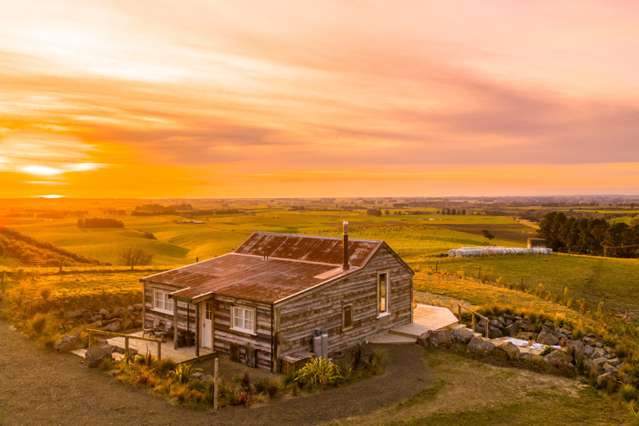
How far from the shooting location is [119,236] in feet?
307

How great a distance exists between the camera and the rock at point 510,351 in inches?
914

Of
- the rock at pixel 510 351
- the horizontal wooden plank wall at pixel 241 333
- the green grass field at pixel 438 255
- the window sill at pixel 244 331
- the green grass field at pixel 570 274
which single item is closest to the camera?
the horizontal wooden plank wall at pixel 241 333

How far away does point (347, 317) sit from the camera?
2447 cm

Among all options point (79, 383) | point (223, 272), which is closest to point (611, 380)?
point (223, 272)

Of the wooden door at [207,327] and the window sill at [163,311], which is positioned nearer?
the wooden door at [207,327]

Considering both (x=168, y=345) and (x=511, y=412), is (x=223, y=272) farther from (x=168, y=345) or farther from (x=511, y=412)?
(x=511, y=412)

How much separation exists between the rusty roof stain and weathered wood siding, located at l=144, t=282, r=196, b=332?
1.27 feet

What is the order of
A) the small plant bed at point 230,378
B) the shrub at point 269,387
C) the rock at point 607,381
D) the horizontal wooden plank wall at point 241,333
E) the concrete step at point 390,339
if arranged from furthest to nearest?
1. the concrete step at point 390,339
2. the horizontal wooden plank wall at point 241,333
3. the rock at point 607,381
4. the shrub at point 269,387
5. the small plant bed at point 230,378

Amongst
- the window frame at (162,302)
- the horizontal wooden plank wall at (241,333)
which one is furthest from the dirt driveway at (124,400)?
the window frame at (162,302)

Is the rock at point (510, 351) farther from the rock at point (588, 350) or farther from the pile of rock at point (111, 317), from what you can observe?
the pile of rock at point (111, 317)

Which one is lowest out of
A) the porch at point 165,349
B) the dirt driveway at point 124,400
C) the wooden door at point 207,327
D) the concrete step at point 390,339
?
the dirt driveway at point 124,400

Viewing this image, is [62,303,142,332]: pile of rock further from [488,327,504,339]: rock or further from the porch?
[488,327,504,339]: rock

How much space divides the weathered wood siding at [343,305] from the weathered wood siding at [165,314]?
5574 millimetres

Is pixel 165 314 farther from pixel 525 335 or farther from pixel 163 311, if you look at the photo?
pixel 525 335
